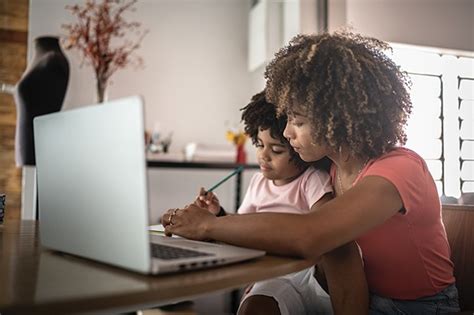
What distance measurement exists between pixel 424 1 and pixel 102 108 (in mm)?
2661

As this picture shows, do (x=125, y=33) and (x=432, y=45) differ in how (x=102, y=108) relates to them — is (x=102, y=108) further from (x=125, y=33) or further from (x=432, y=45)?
(x=125, y=33)

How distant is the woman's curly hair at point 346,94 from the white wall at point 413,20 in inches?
67.2

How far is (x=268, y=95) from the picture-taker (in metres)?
1.13

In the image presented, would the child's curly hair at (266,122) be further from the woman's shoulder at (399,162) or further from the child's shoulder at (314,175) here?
the woman's shoulder at (399,162)

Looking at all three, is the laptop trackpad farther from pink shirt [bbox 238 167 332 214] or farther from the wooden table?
pink shirt [bbox 238 167 332 214]

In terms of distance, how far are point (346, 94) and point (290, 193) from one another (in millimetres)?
427

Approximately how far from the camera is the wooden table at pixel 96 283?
1.44 feet

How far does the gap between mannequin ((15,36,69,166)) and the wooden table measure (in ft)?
5.22

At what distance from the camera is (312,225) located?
70 centimetres

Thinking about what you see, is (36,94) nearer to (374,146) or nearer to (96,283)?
(374,146)

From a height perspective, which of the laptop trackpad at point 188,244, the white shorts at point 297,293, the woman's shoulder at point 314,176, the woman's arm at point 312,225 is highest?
the woman's shoulder at point 314,176

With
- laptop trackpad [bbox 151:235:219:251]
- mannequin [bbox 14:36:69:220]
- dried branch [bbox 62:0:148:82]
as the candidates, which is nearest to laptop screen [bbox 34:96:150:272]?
laptop trackpad [bbox 151:235:219:251]

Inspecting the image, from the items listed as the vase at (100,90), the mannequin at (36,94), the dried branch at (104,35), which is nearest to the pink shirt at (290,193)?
the mannequin at (36,94)

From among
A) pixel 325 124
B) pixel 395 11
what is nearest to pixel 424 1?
pixel 395 11
